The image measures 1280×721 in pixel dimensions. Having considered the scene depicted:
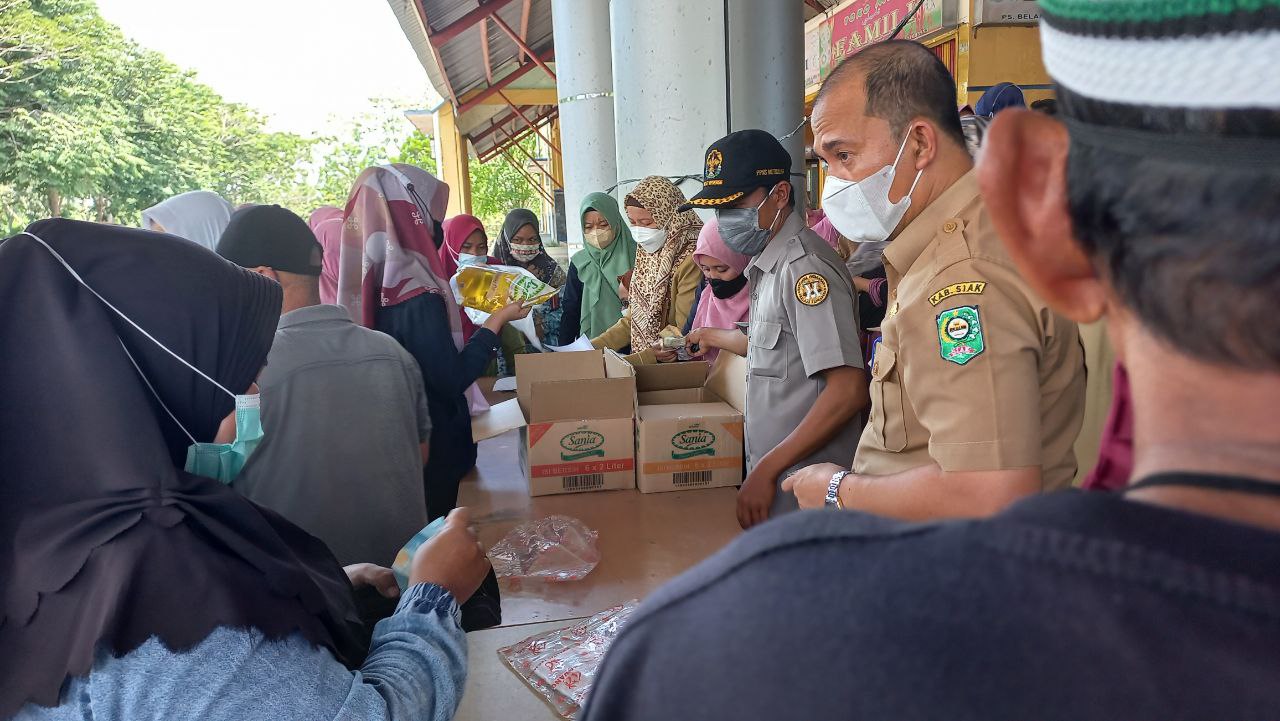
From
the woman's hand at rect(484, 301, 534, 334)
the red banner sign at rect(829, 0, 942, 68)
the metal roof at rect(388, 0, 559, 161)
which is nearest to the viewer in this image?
the woman's hand at rect(484, 301, 534, 334)

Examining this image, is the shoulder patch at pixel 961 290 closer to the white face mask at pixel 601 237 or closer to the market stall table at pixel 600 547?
the market stall table at pixel 600 547

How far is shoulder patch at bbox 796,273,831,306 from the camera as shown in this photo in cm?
201

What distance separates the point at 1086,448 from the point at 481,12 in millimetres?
10555

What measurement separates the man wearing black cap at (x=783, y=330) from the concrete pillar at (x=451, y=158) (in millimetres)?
13527

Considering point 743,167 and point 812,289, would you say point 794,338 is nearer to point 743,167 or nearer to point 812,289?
point 812,289

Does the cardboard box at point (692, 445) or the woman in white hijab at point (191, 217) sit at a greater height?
the woman in white hijab at point (191, 217)

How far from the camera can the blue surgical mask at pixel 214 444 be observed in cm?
104

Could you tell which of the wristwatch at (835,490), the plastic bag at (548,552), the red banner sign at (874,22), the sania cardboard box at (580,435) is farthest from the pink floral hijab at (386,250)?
the red banner sign at (874,22)

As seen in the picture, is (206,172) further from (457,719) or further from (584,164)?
(457,719)

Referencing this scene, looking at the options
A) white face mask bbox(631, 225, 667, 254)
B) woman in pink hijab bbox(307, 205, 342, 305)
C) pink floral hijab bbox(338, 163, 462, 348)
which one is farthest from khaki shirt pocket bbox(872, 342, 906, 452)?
white face mask bbox(631, 225, 667, 254)

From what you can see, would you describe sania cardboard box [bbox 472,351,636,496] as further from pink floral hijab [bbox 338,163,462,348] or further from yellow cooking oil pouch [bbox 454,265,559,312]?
yellow cooking oil pouch [bbox 454,265,559,312]

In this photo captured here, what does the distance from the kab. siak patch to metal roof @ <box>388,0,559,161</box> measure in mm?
8678

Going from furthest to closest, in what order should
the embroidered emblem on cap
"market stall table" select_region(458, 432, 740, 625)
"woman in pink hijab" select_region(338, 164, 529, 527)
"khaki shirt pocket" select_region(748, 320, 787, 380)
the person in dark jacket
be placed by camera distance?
"woman in pink hijab" select_region(338, 164, 529, 527) < the embroidered emblem on cap < "khaki shirt pocket" select_region(748, 320, 787, 380) < "market stall table" select_region(458, 432, 740, 625) < the person in dark jacket

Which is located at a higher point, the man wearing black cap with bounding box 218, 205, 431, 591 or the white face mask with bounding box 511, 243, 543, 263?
the white face mask with bounding box 511, 243, 543, 263
